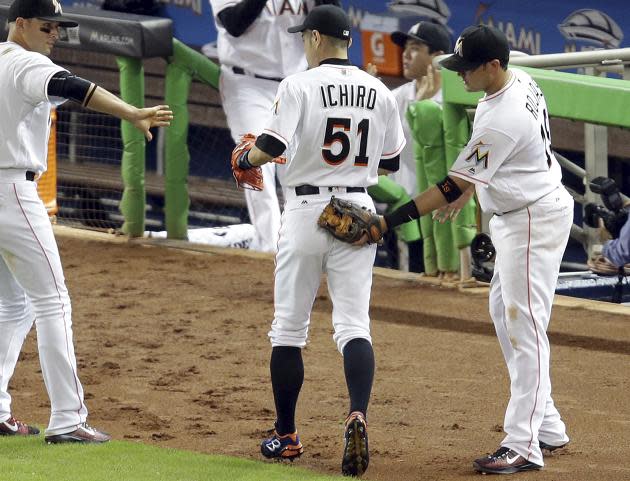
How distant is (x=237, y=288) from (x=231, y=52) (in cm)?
163

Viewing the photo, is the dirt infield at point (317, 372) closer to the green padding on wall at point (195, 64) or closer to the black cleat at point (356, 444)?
the black cleat at point (356, 444)

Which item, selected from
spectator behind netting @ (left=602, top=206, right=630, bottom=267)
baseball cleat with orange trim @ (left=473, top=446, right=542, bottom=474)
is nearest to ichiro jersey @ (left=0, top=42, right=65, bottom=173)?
baseball cleat with orange trim @ (left=473, top=446, right=542, bottom=474)

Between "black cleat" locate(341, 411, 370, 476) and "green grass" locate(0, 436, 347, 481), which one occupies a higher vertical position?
"black cleat" locate(341, 411, 370, 476)

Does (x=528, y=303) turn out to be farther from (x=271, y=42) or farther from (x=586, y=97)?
(x=271, y=42)

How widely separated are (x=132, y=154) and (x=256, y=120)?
3.23 feet

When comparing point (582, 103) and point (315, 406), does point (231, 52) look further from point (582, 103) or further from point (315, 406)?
point (315, 406)

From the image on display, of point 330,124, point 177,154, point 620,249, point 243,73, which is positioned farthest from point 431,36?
point 330,124

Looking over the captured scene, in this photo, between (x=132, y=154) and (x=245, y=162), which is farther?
(x=132, y=154)

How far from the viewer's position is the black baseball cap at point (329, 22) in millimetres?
5090

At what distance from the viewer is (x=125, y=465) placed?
5102mm

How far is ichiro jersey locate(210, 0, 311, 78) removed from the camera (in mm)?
8938

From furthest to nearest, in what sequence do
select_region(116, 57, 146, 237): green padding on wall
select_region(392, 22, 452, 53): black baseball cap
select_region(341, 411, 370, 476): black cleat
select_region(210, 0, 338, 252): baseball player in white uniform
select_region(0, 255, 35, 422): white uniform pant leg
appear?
select_region(116, 57, 146, 237): green padding on wall
select_region(210, 0, 338, 252): baseball player in white uniform
select_region(392, 22, 452, 53): black baseball cap
select_region(0, 255, 35, 422): white uniform pant leg
select_region(341, 411, 370, 476): black cleat

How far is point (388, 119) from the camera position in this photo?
528 cm

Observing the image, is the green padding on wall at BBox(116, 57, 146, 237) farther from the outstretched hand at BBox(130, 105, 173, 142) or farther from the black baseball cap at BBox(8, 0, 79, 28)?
the outstretched hand at BBox(130, 105, 173, 142)
